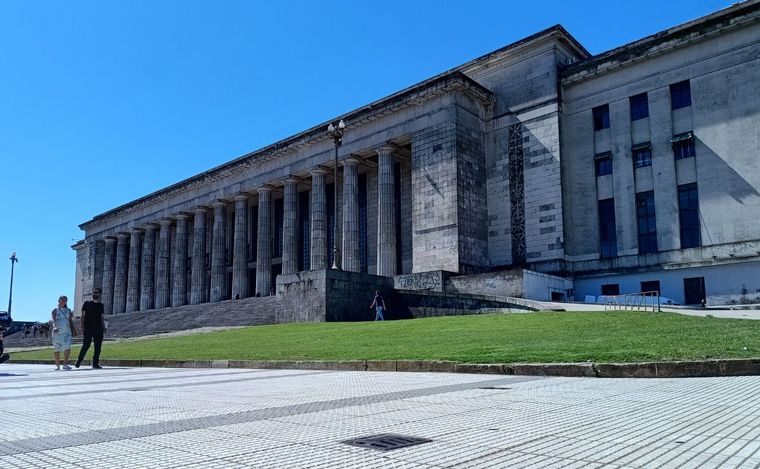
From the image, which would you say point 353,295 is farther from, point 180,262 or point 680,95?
point 180,262

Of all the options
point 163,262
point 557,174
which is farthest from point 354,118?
point 163,262

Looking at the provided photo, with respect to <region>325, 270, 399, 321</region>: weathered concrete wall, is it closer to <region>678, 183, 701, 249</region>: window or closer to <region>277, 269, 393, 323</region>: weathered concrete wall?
<region>277, 269, 393, 323</region>: weathered concrete wall

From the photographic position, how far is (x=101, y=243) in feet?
226

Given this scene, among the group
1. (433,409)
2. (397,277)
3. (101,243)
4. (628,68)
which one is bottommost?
(433,409)

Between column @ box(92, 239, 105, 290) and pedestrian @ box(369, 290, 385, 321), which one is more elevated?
column @ box(92, 239, 105, 290)

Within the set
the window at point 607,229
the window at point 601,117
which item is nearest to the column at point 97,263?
the window at point 607,229

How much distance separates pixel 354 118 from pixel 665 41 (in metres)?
19.0

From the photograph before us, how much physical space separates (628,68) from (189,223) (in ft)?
135

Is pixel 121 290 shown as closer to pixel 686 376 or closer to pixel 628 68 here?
pixel 628 68

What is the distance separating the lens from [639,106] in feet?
108

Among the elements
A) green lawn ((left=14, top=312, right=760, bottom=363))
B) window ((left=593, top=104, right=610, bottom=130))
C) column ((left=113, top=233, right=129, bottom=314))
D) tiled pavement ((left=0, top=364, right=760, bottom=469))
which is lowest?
tiled pavement ((left=0, top=364, right=760, bottom=469))

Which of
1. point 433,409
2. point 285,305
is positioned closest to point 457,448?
point 433,409

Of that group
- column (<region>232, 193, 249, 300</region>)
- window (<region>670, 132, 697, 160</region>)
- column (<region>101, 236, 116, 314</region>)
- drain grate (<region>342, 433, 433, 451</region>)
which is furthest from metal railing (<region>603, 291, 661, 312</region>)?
column (<region>101, 236, 116, 314</region>)

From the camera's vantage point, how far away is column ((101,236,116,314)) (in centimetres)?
6619
